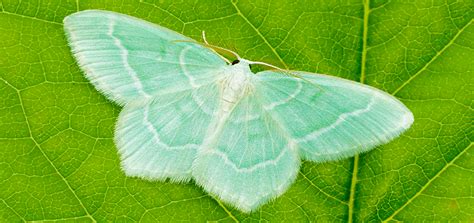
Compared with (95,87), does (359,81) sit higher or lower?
higher

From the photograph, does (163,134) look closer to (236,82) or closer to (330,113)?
(236,82)

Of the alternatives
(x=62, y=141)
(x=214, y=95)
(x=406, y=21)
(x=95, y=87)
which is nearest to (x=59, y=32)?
(x=95, y=87)

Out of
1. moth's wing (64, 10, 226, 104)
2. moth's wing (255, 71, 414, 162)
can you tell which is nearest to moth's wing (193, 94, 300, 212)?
moth's wing (255, 71, 414, 162)

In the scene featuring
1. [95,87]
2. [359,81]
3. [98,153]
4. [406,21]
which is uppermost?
[406,21]

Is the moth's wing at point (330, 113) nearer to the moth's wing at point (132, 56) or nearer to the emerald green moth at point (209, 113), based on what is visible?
the emerald green moth at point (209, 113)

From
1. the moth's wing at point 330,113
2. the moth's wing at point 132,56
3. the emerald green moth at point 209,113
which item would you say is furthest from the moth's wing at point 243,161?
the moth's wing at point 132,56

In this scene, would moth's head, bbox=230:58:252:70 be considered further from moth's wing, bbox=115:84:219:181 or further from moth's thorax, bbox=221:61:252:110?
moth's wing, bbox=115:84:219:181

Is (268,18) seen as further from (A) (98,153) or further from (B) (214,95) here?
(A) (98,153)
